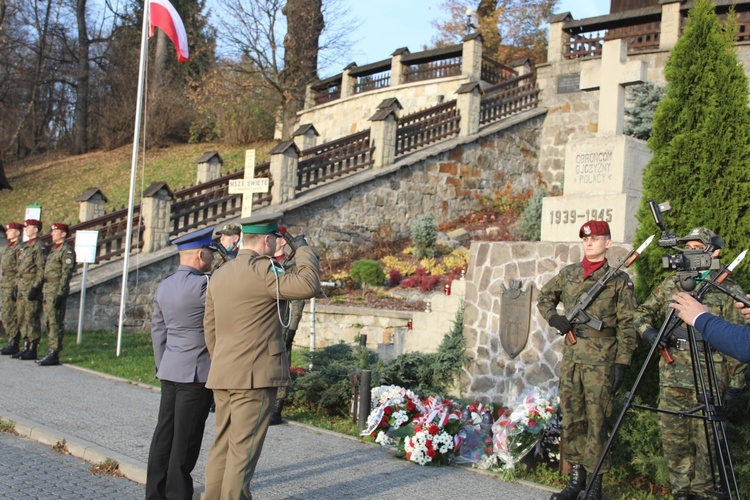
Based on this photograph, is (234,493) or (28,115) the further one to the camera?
(28,115)

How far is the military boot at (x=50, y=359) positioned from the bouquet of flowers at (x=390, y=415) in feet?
19.6

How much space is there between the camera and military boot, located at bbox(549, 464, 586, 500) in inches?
222

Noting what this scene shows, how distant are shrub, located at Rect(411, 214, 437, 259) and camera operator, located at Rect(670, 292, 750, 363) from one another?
13.8 m

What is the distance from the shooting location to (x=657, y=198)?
657cm

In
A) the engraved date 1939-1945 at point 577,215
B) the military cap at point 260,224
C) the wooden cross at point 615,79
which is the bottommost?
the military cap at point 260,224

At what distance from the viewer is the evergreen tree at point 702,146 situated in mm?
6277

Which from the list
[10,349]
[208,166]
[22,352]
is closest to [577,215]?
[22,352]

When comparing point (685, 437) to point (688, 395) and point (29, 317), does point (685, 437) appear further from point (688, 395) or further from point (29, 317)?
point (29, 317)

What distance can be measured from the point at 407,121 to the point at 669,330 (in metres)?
17.0

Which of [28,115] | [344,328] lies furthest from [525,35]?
[28,115]

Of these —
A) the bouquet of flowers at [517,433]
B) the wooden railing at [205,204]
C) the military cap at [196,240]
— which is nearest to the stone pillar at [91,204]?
the wooden railing at [205,204]

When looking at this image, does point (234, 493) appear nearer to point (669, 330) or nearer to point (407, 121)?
point (669, 330)

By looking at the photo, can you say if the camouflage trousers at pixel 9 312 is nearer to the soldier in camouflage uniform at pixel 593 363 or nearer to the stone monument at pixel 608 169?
the stone monument at pixel 608 169

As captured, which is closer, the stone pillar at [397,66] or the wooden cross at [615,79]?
the wooden cross at [615,79]
